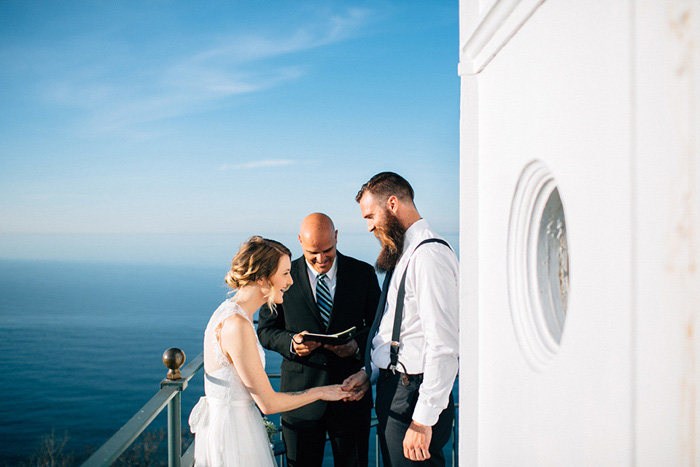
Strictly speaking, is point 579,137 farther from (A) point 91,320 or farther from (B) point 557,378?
(A) point 91,320

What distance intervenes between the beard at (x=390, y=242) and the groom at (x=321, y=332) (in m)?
0.56

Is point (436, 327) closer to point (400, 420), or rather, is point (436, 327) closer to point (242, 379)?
point (400, 420)

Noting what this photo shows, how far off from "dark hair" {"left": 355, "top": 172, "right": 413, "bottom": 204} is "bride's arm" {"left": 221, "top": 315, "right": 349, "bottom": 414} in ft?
3.16

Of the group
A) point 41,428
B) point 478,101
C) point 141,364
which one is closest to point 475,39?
point 478,101

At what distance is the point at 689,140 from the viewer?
706 mm

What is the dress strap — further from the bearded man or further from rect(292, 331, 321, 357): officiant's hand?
the bearded man

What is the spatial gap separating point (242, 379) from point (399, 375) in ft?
2.64

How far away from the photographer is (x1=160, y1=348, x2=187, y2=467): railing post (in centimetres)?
257

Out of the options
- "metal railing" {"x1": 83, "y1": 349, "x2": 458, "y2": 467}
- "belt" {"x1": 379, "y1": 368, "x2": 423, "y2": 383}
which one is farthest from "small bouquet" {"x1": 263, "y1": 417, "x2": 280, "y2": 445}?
"belt" {"x1": 379, "y1": 368, "x2": 423, "y2": 383}

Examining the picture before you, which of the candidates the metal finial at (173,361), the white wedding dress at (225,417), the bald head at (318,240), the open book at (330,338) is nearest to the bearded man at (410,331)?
the open book at (330,338)

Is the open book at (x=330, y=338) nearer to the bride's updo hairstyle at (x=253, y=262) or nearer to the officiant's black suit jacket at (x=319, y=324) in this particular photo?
the officiant's black suit jacket at (x=319, y=324)

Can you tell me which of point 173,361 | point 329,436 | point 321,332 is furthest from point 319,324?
point 173,361

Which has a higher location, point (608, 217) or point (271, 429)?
point (608, 217)

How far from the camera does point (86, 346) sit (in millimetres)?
100188
